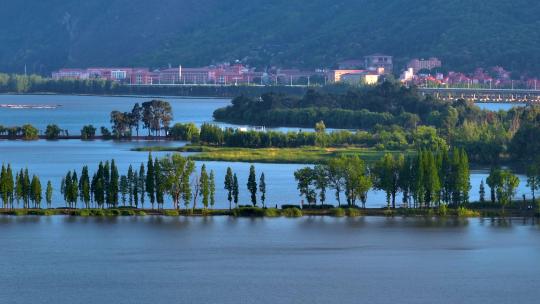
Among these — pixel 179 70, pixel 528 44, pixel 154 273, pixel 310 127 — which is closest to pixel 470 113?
pixel 310 127

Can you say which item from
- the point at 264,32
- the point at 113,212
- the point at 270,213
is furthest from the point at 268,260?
the point at 264,32

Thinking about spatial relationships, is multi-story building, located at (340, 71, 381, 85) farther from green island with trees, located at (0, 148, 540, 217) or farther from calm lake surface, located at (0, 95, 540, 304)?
calm lake surface, located at (0, 95, 540, 304)

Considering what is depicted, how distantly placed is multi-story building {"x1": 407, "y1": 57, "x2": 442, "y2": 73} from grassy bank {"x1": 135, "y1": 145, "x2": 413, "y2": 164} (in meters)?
59.2

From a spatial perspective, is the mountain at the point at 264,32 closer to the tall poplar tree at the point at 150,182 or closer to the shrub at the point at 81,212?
the tall poplar tree at the point at 150,182

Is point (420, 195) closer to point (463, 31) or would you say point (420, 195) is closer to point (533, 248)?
point (533, 248)

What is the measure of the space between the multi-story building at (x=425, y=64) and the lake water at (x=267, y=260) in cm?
7669

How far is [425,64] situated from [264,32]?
2925 cm

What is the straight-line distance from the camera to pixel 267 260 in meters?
28.5

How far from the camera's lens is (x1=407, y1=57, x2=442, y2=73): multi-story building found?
359ft

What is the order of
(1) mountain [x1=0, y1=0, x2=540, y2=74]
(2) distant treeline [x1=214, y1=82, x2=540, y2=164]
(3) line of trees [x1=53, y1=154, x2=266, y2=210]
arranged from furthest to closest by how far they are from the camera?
(1) mountain [x1=0, y1=0, x2=540, y2=74] → (2) distant treeline [x1=214, y1=82, x2=540, y2=164] → (3) line of trees [x1=53, y1=154, x2=266, y2=210]

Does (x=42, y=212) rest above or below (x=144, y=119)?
below

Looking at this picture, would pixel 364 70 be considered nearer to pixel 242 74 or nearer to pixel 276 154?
pixel 242 74

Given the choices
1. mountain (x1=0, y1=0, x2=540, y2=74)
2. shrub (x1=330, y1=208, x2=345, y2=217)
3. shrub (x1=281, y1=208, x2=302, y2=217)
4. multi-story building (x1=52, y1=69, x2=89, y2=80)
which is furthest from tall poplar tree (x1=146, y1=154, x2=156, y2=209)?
multi-story building (x1=52, y1=69, x2=89, y2=80)

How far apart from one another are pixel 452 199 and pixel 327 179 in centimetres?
265
